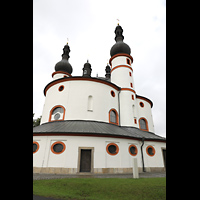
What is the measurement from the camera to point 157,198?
4.71 m

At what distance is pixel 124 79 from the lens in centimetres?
2150

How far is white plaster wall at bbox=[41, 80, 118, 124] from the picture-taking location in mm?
15968

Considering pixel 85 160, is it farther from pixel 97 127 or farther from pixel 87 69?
pixel 87 69

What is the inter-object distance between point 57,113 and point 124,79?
37.0 feet

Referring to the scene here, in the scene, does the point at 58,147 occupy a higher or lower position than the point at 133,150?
higher

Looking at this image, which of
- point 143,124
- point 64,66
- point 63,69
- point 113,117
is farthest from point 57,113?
point 64,66

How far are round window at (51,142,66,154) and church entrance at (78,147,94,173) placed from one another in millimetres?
1497

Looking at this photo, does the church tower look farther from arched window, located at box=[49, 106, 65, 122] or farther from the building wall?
arched window, located at box=[49, 106, 65, 122]

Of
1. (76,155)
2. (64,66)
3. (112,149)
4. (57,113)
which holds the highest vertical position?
(64,66)

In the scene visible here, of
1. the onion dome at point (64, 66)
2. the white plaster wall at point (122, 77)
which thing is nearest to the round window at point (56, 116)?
the white plaster wall at point (122, 77)
